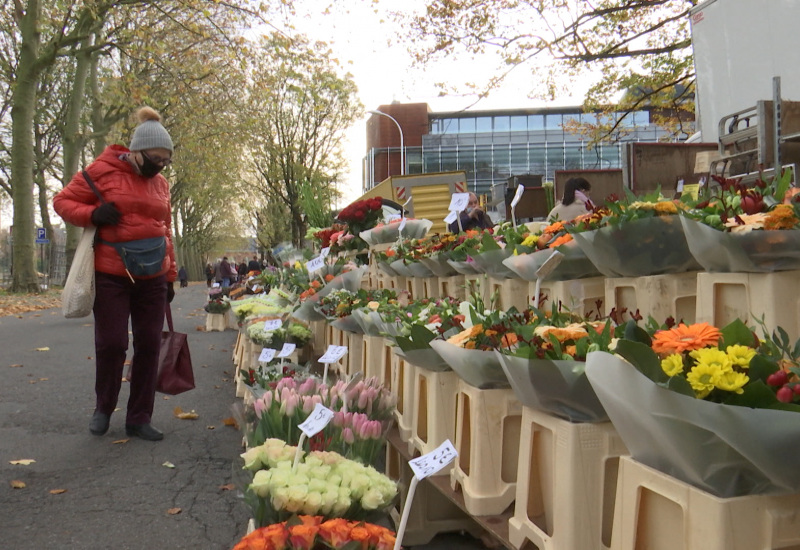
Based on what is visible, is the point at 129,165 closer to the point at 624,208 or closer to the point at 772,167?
the point at 624,208

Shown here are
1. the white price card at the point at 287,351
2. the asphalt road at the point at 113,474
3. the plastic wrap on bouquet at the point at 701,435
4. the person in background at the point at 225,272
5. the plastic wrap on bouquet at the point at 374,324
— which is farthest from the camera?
the person in background at the point at 225,272

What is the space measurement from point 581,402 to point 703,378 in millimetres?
501

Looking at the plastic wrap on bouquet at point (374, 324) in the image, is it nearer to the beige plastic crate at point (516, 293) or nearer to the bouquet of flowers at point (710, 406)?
the beige plastic crate at point (516, 293)

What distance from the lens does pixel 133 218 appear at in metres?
4.68

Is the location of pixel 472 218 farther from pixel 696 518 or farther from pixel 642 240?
pixel 696 518

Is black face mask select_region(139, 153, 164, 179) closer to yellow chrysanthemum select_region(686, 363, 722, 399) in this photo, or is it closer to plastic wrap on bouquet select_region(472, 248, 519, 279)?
plastic wrap on bouquet select_region(472, 248, 519, 279)

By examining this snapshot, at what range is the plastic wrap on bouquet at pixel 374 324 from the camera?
3576 mm

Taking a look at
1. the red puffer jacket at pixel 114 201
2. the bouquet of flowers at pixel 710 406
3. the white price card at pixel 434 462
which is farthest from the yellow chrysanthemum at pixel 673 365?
the red puffer jacket at pixel 114 201

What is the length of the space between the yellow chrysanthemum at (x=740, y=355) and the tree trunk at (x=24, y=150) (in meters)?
19.1

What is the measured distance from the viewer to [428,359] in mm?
2918

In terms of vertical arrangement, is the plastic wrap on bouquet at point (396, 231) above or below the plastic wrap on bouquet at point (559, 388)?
above

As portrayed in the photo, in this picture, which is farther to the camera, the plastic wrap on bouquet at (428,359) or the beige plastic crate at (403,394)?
the beige plastic crate at (403,394)

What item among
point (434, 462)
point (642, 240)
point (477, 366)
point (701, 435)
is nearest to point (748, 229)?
point (642, 240)

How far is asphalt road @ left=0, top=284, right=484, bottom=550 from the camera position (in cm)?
332
